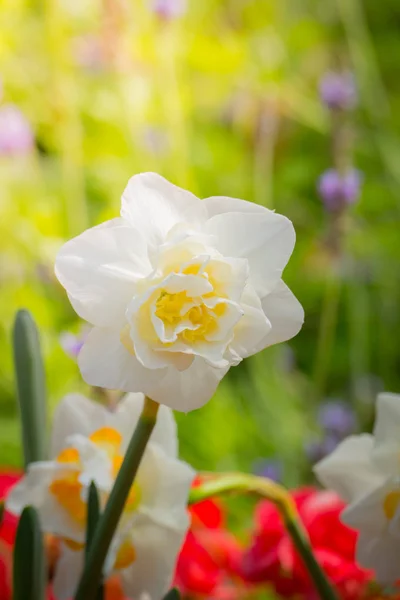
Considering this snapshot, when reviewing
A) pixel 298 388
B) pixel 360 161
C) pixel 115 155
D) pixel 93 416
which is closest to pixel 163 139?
pixel 115 155

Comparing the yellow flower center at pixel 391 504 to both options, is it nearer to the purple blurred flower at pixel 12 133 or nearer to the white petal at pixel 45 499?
the white petal at pixel 45 499

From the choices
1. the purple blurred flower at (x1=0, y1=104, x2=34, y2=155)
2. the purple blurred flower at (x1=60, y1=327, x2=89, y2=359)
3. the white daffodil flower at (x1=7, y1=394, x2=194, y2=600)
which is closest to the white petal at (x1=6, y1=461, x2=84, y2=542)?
the white daffodil flower at (x1=7, y1=394, x2=194, y2=600)

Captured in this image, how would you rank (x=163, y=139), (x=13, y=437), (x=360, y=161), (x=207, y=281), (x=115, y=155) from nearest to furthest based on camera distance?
(x=207, y=281) → (x=13, y=437) → (x=163, y=139) → (x=115, y=155) → (x=360, y=161)

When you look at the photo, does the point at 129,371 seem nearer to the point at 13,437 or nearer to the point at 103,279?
the point at 103,279

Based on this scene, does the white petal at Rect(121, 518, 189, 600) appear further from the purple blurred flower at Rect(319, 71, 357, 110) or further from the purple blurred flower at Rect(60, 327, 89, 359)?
the purple blurred flower at Rect(319, 71, 357, 110)

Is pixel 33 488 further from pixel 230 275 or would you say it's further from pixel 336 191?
pixel 336 191

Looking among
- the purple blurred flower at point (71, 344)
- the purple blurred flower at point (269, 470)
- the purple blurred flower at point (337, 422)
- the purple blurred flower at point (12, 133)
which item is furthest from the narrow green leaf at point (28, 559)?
the purple blurred flower at point (12, 133)

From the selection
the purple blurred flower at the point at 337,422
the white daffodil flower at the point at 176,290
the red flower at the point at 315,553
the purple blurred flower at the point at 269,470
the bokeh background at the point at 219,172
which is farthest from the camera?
the bokeh background at the point at 219,172
